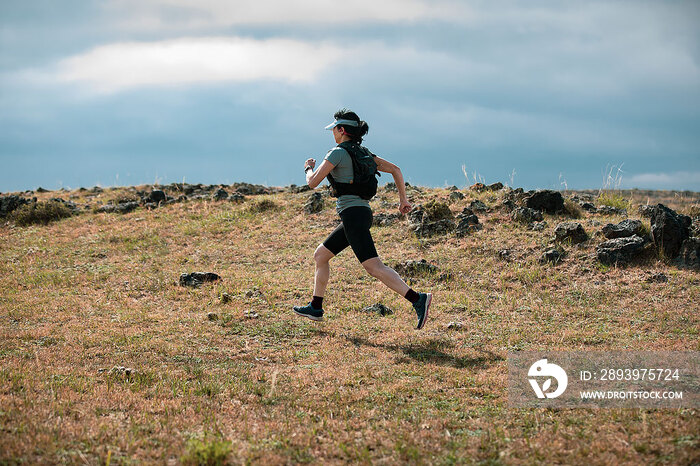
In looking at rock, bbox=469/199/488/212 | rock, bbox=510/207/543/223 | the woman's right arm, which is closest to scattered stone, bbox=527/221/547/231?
rock, bbox=510/207/543/223

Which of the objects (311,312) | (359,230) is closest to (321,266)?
(311,312)

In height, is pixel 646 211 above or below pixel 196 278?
above

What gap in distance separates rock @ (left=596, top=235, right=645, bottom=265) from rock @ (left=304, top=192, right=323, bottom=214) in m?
8.22

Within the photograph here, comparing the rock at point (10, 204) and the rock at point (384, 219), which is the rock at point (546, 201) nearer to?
the rock at point (384, 219)

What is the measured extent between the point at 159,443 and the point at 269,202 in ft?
46.7

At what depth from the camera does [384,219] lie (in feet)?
50.2

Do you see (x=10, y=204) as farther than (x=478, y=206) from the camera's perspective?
Yes

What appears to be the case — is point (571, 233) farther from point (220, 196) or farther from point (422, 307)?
point (220, 196)

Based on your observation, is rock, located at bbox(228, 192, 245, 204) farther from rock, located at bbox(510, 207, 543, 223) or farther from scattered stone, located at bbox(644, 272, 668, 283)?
scattered stone, located at bbox(644, 272, 668, 283)

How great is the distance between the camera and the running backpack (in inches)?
300

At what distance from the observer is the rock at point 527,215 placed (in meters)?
13.6

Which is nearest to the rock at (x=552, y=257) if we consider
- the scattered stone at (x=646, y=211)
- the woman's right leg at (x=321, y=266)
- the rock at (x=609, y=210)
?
the scattered stone at (x=646, y=211)

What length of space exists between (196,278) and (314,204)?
619 cm

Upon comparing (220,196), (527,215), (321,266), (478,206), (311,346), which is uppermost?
(220,196)
